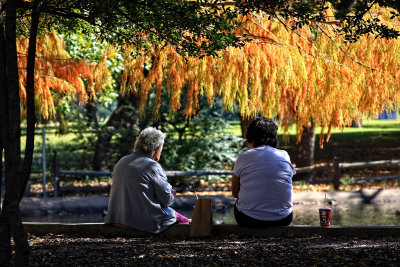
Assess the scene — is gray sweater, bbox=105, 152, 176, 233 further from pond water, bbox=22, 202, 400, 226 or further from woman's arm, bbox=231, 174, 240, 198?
pond water, bbox=22, 202, 400, 226

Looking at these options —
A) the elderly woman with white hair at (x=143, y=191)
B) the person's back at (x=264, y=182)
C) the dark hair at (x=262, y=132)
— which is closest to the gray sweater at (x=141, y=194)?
the elderly woman with white hair at (x=143, y=191)

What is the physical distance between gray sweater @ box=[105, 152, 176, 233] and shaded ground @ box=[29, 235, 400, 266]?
0.19m

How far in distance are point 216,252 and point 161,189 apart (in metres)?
1.02

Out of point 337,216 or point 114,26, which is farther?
point 337,216

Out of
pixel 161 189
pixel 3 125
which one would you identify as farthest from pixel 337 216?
pixel 3 125

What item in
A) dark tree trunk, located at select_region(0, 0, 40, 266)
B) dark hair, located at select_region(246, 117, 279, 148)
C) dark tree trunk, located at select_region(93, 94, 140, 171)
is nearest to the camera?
dark tree trunk, located at select_region(0, 0, 40, 266)

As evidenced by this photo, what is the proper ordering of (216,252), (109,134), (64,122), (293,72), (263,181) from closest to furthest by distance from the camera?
(216,252), (263,181), (293,72), (109,134), (64,122)

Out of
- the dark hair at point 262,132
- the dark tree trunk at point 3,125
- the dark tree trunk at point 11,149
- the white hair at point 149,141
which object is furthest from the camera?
the white hair at point 149,141

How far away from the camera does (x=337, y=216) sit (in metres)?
9.77

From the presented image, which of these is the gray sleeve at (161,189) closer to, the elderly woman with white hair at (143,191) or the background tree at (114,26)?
the elderly woman with white hair at (143,191)

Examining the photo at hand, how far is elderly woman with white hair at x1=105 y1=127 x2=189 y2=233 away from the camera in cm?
550

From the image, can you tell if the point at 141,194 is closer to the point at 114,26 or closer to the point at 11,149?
the point at 114,26

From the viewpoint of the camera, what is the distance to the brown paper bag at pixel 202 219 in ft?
18.1

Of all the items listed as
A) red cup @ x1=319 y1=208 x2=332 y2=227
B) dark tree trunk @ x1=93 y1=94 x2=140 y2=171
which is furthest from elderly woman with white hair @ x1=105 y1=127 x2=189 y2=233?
dark tree trunk @ x1=93 y1=94 x2=140 y2=171
